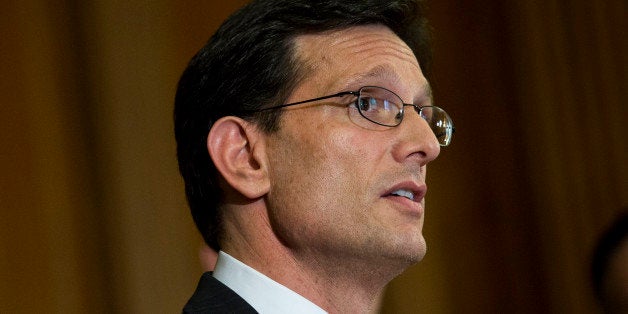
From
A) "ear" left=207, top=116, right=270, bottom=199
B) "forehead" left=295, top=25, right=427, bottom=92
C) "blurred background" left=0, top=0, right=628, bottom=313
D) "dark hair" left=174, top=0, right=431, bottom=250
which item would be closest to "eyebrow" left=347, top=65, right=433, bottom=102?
"forehead" left=295, top=25, right=427, bottom=92

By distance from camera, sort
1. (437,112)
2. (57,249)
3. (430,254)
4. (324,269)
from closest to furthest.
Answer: (324,269) < (437,112) < (57,249) < (430,254)

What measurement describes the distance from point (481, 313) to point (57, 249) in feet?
5.34

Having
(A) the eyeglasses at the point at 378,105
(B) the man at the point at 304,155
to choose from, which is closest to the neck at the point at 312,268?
(B) the man at the point at 304,155

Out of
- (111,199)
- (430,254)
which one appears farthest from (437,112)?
(430,254)

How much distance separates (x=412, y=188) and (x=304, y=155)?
210mm

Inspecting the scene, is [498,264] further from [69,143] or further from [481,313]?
[69,143]

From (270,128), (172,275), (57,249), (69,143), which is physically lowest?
(172,275)

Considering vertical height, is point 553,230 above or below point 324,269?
below

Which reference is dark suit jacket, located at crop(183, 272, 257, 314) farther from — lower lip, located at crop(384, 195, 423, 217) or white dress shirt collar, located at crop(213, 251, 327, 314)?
lower lip, located at crop(384, 195, 423, 217)

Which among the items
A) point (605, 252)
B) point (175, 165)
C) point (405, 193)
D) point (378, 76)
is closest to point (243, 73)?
point (378, 76)

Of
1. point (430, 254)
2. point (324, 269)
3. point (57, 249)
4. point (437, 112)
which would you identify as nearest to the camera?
point (324, 269)

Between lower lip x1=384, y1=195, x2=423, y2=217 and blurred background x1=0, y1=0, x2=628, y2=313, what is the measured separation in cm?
132

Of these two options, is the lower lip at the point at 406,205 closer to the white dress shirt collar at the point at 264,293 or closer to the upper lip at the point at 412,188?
the upper lip at the point at 412,188

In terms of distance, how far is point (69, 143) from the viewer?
2.73 metres
